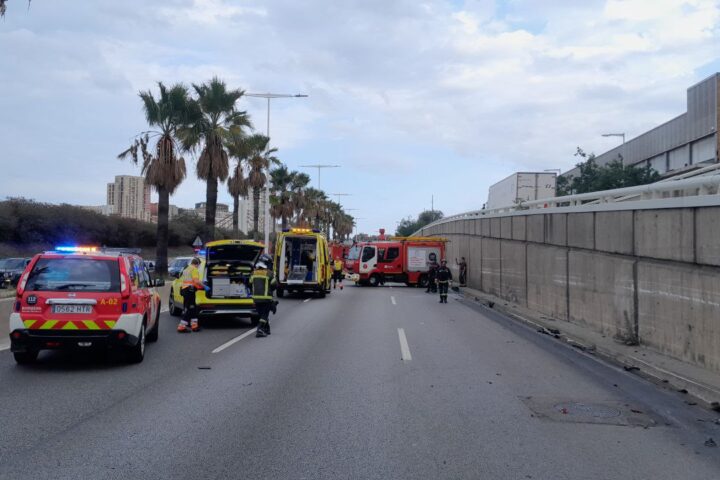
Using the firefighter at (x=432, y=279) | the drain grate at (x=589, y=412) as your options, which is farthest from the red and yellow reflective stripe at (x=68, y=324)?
the firefighter at (x=432, y=279)

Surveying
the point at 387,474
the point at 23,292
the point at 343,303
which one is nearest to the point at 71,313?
the point at 23,292

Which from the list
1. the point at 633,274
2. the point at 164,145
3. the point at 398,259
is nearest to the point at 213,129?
the point at 164,145

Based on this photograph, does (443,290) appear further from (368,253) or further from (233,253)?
(368,253)

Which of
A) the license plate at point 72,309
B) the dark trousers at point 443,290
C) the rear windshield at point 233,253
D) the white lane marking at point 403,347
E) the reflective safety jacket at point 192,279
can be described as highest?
the rear windshield at point 233,253

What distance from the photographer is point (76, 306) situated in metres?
9.23

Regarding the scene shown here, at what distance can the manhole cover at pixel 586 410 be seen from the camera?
727 centimetres

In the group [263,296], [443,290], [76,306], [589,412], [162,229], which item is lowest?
[589,412]

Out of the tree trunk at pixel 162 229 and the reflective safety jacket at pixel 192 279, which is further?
the tree trunk at pixel 162 229

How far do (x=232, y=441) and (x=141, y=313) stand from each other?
185 inches

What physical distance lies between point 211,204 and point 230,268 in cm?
1655

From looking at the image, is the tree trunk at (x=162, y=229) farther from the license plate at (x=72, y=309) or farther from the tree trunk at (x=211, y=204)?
the license plate at (x=72, y=309)

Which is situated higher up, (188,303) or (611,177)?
(611,177)

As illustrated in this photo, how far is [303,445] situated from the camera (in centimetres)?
585

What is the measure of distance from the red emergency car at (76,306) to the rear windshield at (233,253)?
5597 millimetres
